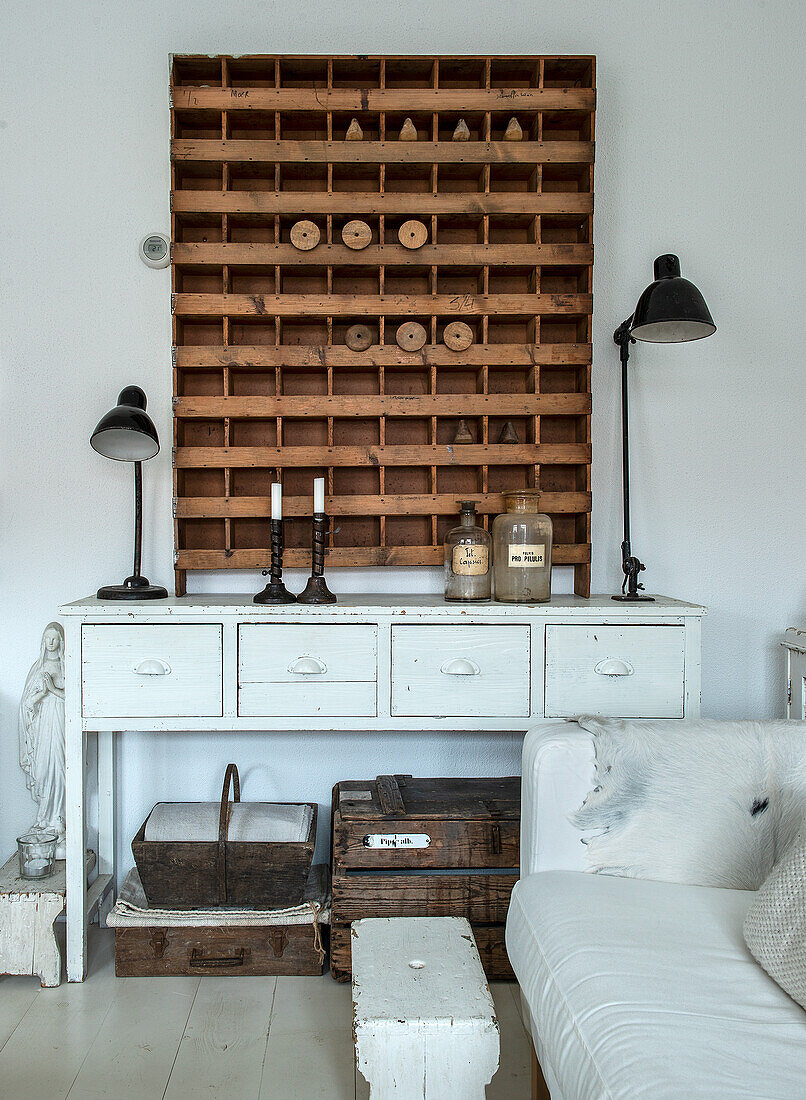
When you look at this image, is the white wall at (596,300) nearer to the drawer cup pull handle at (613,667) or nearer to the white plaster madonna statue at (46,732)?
the white plaster madonna statue at (46,732)

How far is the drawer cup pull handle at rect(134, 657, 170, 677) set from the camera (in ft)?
6.17

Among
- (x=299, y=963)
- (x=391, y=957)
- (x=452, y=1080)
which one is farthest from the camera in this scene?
(x=299, y=963)

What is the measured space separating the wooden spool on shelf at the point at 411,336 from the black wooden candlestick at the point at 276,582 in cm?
61

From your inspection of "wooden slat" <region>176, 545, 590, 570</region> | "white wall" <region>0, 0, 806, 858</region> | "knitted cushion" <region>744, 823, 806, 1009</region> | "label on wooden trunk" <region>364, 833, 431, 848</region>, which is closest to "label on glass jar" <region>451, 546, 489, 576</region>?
"wooden slat" <region>176, 545, 590, 570</region>

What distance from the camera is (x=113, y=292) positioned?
2.25 meters

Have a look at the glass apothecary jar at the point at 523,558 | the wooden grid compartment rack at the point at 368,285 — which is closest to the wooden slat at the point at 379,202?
the wooden grid compartment rack at the point at 368,285

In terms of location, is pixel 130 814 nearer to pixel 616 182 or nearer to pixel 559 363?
pixel 559 363

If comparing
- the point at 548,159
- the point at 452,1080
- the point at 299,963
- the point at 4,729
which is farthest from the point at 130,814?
the point at 548,159

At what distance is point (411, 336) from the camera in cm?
217

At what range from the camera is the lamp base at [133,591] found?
202 centimetres

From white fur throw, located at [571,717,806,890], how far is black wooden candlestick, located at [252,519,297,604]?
2.87 ft

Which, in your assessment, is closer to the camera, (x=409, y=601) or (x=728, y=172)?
(x=409, y=601)

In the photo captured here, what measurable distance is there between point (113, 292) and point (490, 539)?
1292 mm

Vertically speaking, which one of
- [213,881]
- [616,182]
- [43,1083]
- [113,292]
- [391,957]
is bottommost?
[43,1083]
